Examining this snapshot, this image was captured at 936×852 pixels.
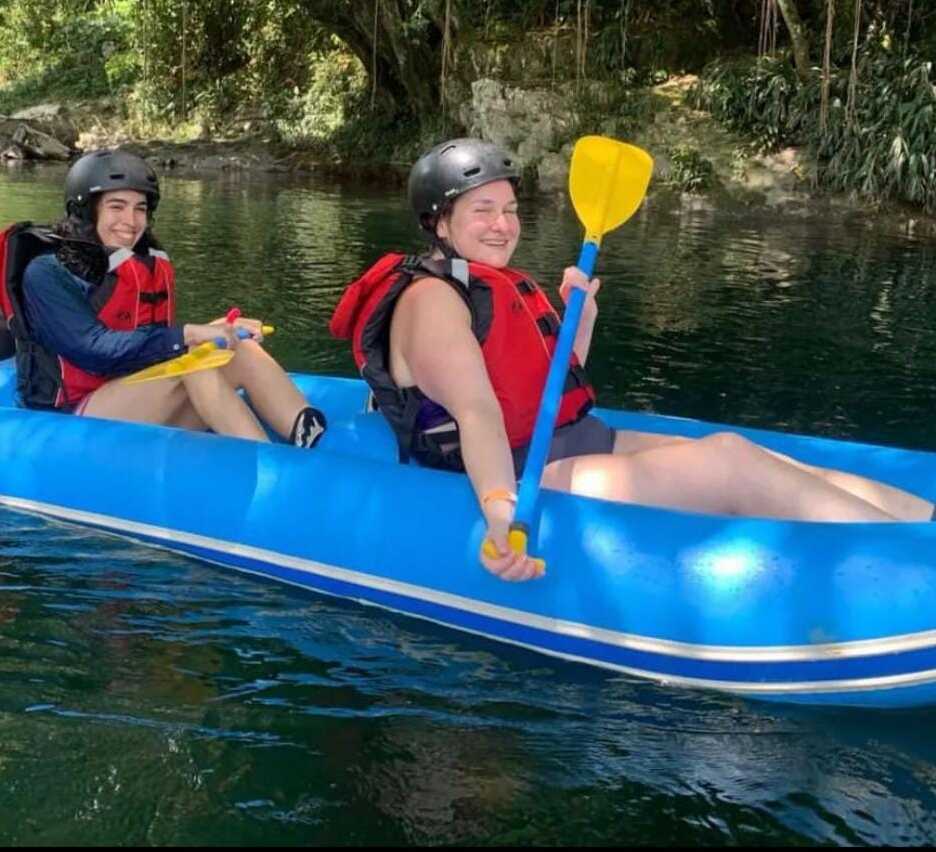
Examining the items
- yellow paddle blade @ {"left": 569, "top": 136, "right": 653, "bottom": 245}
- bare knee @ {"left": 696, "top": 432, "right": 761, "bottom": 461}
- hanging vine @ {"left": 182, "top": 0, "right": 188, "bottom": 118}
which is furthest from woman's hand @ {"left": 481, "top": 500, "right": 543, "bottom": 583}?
hanging vine @ {"left": 182, "top": 0, "right": 188, "bottom": 118}

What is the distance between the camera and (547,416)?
101 inches

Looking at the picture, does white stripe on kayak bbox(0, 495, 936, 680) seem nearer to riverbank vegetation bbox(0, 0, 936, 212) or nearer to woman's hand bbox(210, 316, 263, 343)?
woman's hand bbox(210, 316, 263, 343)

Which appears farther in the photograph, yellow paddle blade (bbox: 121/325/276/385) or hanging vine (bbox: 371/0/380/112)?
hanging vine (bbox: 371/0/380/112)

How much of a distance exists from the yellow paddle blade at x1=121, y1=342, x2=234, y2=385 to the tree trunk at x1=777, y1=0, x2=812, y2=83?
1163 cm

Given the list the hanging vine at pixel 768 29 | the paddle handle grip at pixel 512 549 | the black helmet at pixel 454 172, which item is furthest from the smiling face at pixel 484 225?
the hanging vine at pixel 768 29

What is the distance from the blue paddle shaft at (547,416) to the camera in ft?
7.94

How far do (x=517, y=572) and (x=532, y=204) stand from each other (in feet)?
39.6

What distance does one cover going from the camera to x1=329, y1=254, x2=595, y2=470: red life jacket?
270cm

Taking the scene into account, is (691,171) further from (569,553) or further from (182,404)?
(569,553)

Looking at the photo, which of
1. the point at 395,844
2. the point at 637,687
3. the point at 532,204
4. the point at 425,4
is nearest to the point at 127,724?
the point at 395,844

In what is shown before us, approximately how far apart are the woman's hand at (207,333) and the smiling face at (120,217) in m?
0.33

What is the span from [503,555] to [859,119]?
38.3 feet

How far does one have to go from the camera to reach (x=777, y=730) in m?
2.39

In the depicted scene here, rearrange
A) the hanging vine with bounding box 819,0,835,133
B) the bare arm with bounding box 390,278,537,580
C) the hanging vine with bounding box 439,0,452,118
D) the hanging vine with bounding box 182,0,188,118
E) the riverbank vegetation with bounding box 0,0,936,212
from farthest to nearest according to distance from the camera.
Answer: the hanging vine with bounding box 182,0,188,118 < the hanging vine with bounding box 439,0,452,118 < the riverbank vegetation with bounding box 0,0,936,212 < the hanging vine with bounding box 819,0,835,133 < the bare arm with bounding box 390,278,537,580
